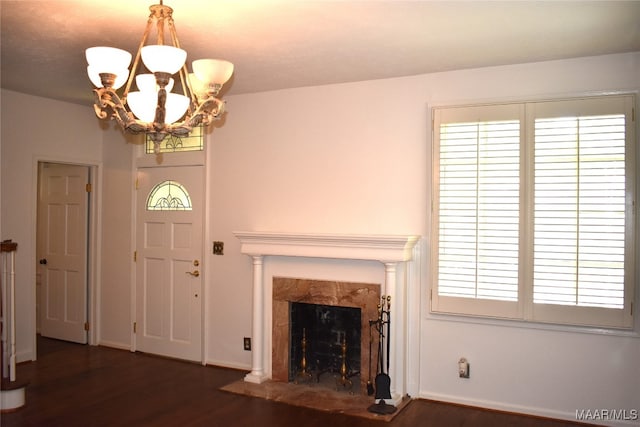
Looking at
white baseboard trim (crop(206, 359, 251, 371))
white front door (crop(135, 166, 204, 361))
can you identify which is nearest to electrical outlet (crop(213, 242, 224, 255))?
white front door (crop(135, 166, 204, 361))

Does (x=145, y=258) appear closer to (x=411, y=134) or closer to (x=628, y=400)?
(x=411, y=134)

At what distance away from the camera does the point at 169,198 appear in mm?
5707

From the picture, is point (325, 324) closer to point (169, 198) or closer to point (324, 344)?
point (324, 344)

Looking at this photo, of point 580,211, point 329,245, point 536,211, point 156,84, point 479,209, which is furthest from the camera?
point 329,245

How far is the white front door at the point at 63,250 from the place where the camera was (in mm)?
6215

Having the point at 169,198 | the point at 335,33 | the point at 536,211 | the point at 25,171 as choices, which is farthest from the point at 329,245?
the point at 25,171

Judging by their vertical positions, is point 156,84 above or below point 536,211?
above

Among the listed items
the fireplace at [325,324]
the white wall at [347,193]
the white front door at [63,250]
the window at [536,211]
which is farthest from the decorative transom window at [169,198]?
the window at [536,211]

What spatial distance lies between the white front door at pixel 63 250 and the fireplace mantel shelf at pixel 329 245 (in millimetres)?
2332

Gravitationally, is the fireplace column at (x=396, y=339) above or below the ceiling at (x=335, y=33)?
below

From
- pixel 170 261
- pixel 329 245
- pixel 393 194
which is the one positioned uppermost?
pixel 393 194

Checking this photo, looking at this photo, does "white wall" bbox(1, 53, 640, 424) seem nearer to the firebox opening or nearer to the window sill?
the window sill

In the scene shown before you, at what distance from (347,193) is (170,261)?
2.08 m

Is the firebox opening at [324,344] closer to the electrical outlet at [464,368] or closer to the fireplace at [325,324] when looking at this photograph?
the fireplace at [325,324]
